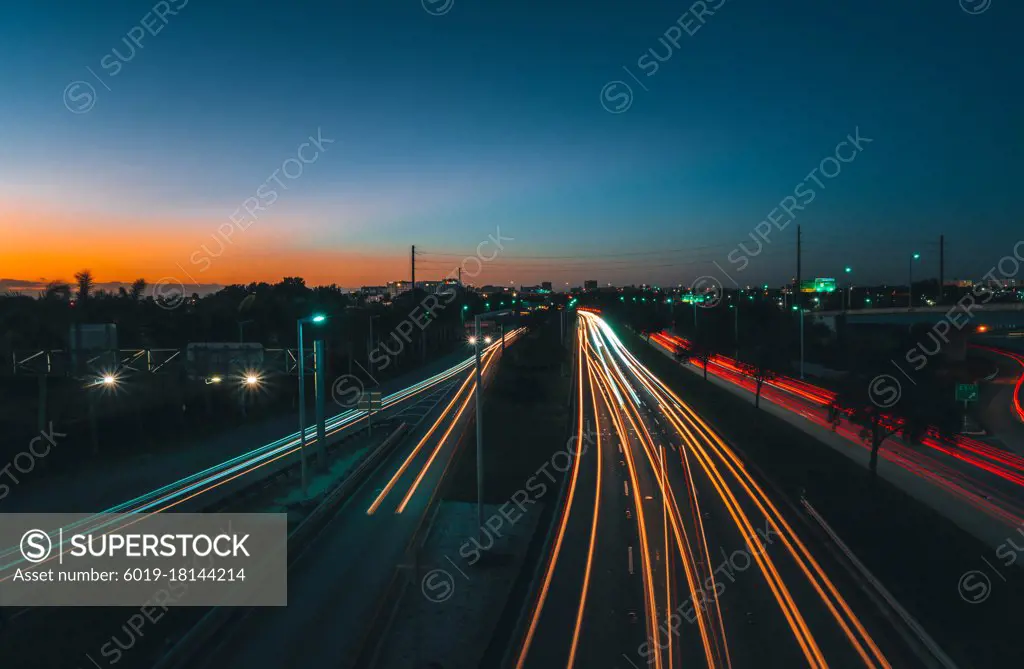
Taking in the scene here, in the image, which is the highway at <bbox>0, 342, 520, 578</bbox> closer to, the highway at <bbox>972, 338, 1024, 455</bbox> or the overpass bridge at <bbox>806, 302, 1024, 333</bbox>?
the highway at <bbox>972, 338, 1024, 455</bbox>

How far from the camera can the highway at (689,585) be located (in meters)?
8.36

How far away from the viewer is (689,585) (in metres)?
10.3

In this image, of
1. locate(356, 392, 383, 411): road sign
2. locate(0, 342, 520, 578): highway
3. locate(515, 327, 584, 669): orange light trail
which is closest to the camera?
locate(515, 327, 584, 669): orange light trail

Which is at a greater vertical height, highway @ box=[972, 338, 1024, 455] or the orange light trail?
highway @ box=[972, 338, 1024, 455]

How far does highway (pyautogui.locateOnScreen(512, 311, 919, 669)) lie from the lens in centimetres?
836

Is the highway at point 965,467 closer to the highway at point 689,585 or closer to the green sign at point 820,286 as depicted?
the highway at point 689,585

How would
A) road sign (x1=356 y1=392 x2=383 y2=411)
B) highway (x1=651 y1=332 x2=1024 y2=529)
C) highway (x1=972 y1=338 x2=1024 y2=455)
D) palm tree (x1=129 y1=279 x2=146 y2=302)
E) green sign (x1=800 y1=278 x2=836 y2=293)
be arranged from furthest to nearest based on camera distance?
1. green sign (x1=800 y1=278 x2=836 y2=293)
2. palm tree (x1=129 y1=279 x2=146 y2=302)
3. road sign (x1=356 y1=392 x2=383 y2=411)
4. highway (x1=972 y1=338 x2=1024 y2=455)
5. highway (x1=651 y1=332 x2=1024 y2=529)

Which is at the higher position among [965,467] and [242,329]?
[242,329]

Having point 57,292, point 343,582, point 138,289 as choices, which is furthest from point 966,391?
point 138,289

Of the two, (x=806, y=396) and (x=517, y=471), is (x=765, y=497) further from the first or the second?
(x=806, y=396)

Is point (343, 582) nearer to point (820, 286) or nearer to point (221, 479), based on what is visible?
point (221, 479)

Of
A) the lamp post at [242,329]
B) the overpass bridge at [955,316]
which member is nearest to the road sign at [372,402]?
the lamp post at [242,329]

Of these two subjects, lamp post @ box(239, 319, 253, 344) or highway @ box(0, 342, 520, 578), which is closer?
highway @ box(0, 342, 520, 578)

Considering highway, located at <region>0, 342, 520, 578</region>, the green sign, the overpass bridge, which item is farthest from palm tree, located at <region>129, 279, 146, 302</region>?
the green sign
